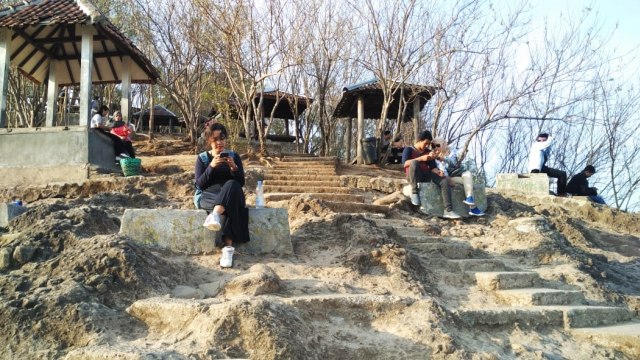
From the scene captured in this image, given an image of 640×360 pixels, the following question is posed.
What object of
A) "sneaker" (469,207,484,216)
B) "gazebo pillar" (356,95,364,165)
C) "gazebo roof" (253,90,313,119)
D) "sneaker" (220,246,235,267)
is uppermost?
"gazebo roof" (253,90,313,119)

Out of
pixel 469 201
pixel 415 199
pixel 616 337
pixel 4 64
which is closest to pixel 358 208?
pixel 415 199

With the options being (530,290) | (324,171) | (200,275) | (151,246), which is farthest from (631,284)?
(324,171)

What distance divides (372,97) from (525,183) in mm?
7020

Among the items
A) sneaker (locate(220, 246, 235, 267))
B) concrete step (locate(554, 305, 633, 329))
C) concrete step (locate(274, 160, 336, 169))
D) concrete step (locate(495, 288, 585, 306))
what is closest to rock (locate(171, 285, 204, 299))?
sneaker (locate(220, 246, 235, 267))

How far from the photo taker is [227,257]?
4602 mm

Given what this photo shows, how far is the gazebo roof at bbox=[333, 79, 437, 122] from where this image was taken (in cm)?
1504

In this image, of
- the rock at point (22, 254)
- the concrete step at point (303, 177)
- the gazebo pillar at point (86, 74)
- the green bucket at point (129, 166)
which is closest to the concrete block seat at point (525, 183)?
the concrete step at point (303, 177)

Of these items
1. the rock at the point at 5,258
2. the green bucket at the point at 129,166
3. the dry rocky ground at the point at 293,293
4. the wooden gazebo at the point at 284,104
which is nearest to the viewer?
the dry rocky ground at the point at 293,293

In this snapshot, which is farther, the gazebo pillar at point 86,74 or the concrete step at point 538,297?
the gazebo pillar at point 86,74

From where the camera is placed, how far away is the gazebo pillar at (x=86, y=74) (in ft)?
31.2

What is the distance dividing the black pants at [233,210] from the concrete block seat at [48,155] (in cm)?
507

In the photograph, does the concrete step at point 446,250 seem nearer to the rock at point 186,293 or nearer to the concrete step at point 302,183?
the rock at point 186,293

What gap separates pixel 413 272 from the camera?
486 cm

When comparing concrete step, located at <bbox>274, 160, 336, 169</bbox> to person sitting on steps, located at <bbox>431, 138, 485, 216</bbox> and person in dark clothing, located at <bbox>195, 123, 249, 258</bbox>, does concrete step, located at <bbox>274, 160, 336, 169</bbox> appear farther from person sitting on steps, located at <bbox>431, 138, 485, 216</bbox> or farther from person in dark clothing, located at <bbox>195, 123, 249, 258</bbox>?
person in dark clothing, located at <bbox>195, 123, 249, 258</bbox>
